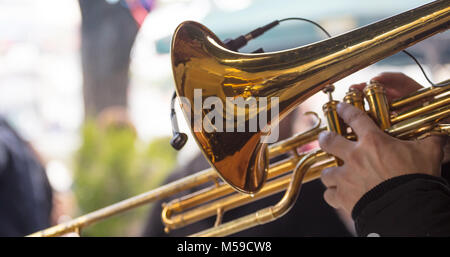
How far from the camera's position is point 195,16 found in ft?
13.2

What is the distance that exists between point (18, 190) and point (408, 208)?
5.04ft

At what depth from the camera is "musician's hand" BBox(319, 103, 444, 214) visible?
63cm

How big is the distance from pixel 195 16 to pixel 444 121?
3.53 m

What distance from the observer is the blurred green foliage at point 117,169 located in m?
2.66

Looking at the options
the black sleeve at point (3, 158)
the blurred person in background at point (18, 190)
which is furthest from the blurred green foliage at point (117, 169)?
the black sleeve at point (3, 158)

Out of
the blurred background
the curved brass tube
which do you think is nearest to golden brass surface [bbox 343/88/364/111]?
the curved brass tube

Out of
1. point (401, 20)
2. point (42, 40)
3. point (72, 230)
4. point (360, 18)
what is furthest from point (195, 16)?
point (401, 20)

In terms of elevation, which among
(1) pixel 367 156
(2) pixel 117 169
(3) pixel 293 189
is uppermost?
(1) pixel 367 156

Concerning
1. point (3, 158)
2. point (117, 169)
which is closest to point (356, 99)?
point (3, 158)

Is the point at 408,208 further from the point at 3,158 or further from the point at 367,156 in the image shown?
the point at 3,158

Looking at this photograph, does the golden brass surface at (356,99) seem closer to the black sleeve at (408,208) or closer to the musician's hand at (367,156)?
the musician's hand at (367,156)

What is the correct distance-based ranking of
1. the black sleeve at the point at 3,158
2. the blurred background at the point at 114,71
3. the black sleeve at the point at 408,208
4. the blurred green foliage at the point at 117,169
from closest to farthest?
the black sleeve at the point at 408,208
the black sleeve at the point at 3,158
the blurred green foliage at the point at 117,169
the blurred background at the point at 114,71

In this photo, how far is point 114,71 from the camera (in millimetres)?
4105
